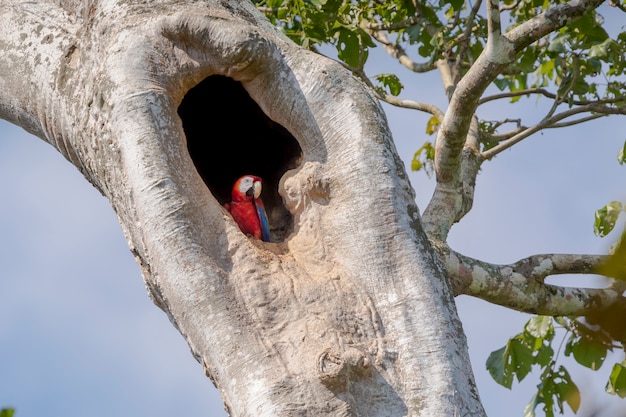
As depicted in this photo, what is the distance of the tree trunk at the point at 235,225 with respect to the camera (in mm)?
2445

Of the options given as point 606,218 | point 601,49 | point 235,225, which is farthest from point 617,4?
point 235,225

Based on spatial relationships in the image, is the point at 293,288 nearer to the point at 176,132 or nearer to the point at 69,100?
the point at 176,132

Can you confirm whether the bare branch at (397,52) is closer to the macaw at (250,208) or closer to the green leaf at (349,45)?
the green leaf at (349,45)

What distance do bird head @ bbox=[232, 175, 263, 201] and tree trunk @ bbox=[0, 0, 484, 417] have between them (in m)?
0.90

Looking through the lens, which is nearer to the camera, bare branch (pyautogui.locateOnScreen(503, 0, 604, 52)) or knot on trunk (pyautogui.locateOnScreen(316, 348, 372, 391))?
knot on trunk (pyautogui.locateOnScreen(316, 348, 372, 391))

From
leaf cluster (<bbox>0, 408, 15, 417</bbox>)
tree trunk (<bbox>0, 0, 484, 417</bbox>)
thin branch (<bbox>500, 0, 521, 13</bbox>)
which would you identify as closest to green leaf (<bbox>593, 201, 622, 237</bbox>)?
thin branch (<bbox>500, 0, 521, 13</bbox>)

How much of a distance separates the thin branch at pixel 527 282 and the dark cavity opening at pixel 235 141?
792 mm

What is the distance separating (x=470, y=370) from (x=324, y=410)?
18.5 inches

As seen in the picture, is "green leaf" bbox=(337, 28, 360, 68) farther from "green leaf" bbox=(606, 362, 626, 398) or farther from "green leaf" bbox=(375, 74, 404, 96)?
"green leaf" bbox=(606, 362, 626, 398)

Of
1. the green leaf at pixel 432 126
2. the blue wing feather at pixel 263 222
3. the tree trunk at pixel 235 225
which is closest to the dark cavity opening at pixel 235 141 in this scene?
the blue wing feather at pixel 263 222

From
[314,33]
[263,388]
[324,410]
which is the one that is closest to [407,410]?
[324,410]

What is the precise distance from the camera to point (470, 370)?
8.34 ft

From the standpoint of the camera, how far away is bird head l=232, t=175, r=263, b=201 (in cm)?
407

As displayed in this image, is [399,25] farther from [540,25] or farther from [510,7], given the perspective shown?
[540,25]
